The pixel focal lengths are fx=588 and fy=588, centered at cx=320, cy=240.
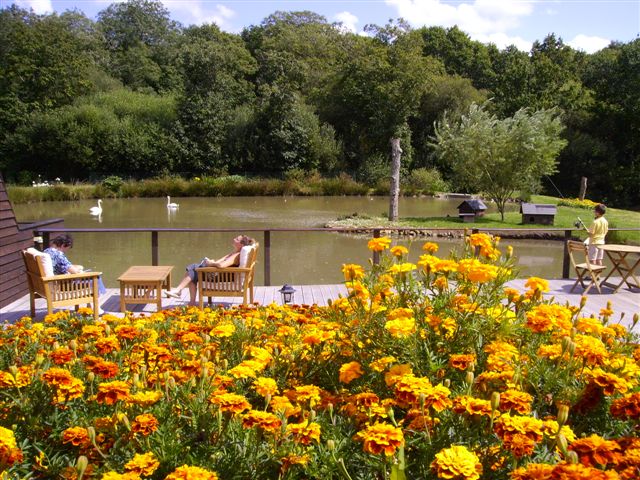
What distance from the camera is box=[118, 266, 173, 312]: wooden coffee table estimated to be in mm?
5629

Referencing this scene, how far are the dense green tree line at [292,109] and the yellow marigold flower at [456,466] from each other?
31.0 m

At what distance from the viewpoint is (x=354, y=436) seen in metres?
1.79

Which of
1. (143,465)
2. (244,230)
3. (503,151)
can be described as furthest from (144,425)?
(503,151)

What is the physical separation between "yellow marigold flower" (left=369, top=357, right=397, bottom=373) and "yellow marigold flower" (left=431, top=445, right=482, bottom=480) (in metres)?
0.62

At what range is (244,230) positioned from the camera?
7.05 m

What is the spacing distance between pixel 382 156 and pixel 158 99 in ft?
47.9

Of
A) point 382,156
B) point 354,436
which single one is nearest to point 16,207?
point 382,156

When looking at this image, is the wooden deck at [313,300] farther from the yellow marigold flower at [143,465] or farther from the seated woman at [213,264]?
the yellow marigold flower at [143,465]

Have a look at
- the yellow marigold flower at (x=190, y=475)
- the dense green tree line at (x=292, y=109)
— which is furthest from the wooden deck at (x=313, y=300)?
the dense green tree line at (x=292, y=109)

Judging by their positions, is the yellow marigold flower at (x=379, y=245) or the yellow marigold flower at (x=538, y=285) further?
the yellow marigold flower at (x=379, y=245)

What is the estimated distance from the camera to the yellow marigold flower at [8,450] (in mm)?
1470

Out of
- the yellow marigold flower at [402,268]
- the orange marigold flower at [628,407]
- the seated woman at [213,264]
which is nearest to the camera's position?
the orange marigold flower at [628,407]

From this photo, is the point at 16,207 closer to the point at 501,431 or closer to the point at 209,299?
the point at 209,299

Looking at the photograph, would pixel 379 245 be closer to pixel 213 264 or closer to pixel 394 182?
pixel 213 264
